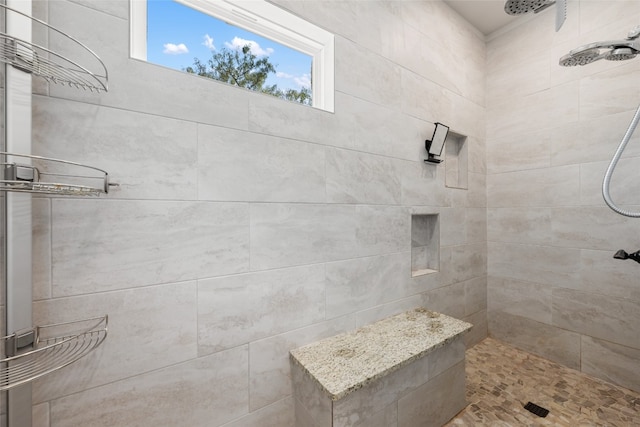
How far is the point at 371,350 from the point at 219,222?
98 cm

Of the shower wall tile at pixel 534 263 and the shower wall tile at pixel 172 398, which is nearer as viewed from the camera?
the shower wall tile at pixel 172 398

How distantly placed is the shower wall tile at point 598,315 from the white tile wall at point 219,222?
1192 millimetres

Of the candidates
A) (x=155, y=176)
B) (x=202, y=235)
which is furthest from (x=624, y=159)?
(x=155, y=176)

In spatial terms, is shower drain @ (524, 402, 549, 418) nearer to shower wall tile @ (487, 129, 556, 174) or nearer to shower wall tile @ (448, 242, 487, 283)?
shower wall tile @ (448, 242, 487, 283)

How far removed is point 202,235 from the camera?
1071mm

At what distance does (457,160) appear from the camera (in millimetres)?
2279

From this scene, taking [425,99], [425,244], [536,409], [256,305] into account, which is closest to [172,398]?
[256,305]

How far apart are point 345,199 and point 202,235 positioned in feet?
2.55

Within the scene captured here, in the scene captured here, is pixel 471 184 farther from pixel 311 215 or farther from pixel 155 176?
pixel 155 176

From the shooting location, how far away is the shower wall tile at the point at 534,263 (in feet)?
6.37

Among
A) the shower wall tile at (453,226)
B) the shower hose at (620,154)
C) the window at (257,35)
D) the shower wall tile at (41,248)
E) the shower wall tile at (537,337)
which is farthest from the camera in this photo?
the shower wall tile at (453,226)

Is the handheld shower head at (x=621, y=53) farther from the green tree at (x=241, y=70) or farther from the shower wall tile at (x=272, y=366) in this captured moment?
the shower wall tile at (x=272, y=366)

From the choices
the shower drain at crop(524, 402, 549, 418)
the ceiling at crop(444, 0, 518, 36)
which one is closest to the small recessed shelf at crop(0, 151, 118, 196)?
the shower drain at crop(524, 402, 549, 418)

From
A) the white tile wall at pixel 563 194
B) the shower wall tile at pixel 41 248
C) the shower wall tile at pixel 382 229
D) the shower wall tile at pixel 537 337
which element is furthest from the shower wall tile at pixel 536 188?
the shower wall tile at pixel 41 248
